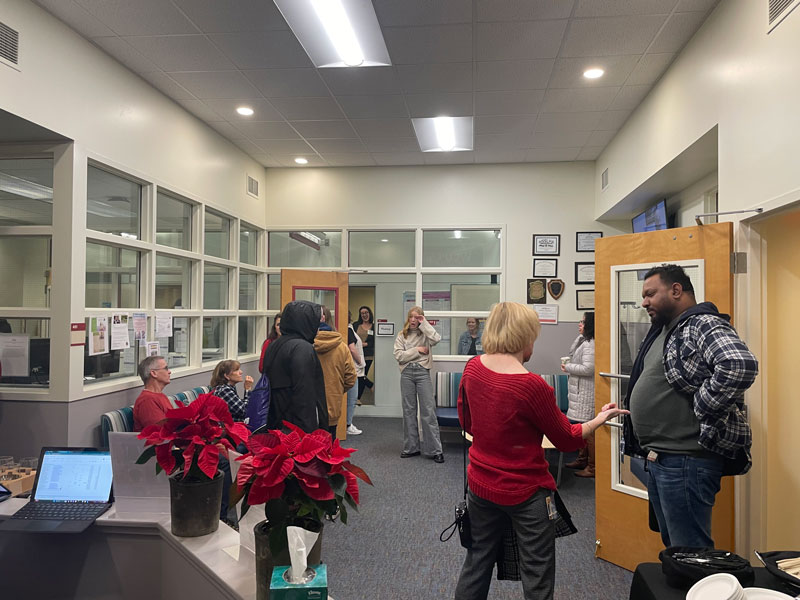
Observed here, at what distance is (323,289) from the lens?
6.30 meters

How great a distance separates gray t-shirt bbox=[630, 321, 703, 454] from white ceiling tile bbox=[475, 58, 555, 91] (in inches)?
93.2

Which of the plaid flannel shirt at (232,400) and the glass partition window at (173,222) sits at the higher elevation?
the glass partition window at (173,222)

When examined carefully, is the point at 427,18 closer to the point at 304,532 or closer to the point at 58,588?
the point at 304,532

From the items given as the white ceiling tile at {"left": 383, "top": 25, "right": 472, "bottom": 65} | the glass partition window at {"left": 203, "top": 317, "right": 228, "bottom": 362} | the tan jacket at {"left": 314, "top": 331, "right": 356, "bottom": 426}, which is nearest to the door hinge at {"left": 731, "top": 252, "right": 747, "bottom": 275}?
the white ceiling tile at {"left": 383, "top": 25, "right": 472, "bottom": 65}

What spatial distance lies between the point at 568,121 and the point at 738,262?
273 centimetres

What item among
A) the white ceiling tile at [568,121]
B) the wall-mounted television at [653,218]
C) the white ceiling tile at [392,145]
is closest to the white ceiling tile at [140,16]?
the white ceiling tile at [392,145]

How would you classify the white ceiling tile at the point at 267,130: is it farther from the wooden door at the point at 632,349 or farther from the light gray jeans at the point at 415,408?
the wooden door at the point at 632,349

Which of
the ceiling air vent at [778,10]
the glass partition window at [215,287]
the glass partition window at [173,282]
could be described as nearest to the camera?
the ceiling air vent at [778,10]

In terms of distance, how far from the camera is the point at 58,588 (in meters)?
1.71

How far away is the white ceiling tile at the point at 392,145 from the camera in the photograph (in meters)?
5.55

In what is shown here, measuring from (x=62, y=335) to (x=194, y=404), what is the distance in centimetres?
232

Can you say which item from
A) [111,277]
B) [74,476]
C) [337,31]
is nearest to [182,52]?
[337,31]

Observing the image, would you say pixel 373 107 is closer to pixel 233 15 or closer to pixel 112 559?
pixel 233 15

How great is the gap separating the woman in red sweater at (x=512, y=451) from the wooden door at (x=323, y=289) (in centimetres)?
415
